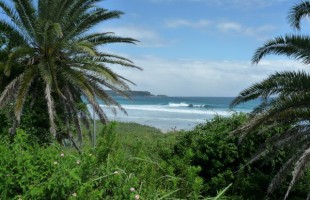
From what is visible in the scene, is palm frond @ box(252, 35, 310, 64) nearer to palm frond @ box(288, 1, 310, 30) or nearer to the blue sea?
palm frond @ box(288, 1, 310, 30)

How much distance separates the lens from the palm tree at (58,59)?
10.9 metres

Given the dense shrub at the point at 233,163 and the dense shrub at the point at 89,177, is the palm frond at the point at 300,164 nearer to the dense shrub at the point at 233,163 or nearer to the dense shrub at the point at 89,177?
the dense shrub at the point at 233,163

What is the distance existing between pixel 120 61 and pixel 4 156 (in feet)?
32.5

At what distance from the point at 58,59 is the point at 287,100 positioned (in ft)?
20.3

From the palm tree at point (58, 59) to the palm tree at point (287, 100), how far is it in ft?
13.7

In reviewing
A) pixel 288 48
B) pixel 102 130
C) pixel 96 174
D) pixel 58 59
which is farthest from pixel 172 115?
pixel 96 174

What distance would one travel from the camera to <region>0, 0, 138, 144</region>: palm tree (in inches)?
429

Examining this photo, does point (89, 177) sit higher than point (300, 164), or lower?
higher

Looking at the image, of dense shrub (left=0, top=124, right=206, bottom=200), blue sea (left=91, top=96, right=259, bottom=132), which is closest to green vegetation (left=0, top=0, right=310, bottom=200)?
dense shrub (left=0, top=124, right=206, bottom=200)

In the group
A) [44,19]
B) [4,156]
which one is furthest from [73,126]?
[4,156]

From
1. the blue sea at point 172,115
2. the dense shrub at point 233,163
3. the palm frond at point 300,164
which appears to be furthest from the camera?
the blue sea at point 172,115

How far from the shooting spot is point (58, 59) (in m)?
11.7

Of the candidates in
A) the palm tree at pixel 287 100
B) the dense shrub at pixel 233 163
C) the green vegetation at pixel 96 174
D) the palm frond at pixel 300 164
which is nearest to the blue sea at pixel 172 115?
the dense shrub at pixel 233 163

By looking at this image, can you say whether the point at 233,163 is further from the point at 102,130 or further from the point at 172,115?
the point at 172,115
